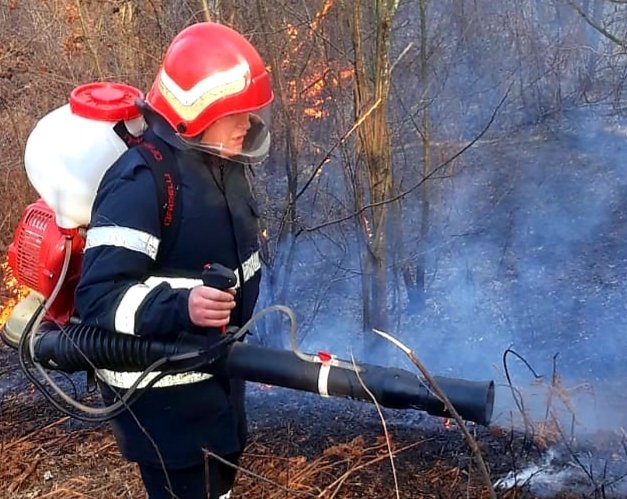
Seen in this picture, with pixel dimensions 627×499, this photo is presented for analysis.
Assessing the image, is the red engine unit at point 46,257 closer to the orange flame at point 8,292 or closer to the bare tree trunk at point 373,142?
the bare tree trunk at point 373,142

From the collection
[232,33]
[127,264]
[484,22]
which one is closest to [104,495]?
[127,264]

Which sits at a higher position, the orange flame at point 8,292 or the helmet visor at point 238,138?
the helmet visor at point 238,138

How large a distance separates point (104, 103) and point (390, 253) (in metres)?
3.71

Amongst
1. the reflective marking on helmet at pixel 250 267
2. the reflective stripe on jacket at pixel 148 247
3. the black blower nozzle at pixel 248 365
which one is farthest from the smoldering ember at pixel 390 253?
the reflective marking on helmet at pixel 250 267

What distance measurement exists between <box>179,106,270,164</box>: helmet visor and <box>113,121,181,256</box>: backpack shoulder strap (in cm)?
→ 7

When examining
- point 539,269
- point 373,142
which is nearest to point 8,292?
point 373,142

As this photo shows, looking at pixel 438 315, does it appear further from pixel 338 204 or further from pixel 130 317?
pixel 130 317

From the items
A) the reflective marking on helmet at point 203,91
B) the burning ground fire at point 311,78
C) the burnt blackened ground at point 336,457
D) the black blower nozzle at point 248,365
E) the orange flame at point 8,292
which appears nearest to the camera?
→ the black blower nozzle at point 248,365

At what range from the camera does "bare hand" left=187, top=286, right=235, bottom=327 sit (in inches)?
74.2

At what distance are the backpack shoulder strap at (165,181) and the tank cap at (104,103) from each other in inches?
5.2

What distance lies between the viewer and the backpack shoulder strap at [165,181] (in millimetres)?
1965

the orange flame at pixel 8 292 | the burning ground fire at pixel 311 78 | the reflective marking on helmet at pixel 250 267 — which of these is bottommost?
the orange flame at pixel 8 292

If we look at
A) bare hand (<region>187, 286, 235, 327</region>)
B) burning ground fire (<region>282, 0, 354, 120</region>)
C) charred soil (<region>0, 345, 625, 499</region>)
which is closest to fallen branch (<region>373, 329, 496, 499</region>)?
bare hand (<region>187, 286, 235, 327</region>)

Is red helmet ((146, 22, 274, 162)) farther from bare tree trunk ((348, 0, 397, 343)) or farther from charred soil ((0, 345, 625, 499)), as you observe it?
bare tree trunk ((348, 0, 397, 343))
